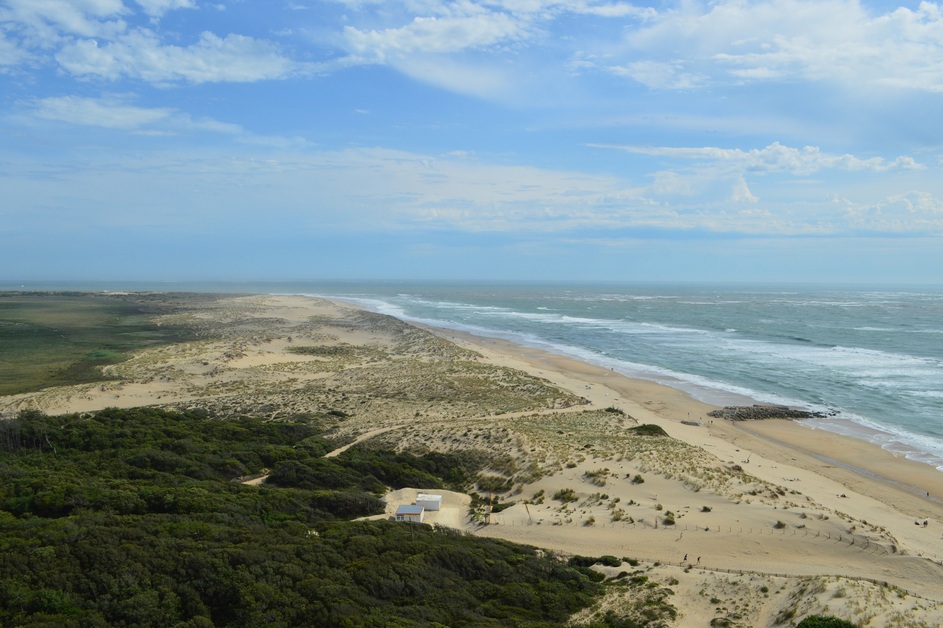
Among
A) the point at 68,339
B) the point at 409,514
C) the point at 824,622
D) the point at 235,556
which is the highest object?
the point at 235,556

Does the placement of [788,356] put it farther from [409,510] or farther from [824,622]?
[824,622]

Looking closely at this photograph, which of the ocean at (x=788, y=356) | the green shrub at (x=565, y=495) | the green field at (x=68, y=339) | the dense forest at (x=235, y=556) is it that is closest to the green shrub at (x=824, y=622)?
the dense forest at (x=235, y=556)

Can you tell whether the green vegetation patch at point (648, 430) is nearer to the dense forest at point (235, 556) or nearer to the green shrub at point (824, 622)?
the dense forest at point (235, 556)

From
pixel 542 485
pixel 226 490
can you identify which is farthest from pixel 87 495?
pixel 542 485

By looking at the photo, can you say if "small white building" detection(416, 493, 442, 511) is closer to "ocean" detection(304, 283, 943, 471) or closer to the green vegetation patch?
the green vegetation patch

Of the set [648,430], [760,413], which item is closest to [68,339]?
[648,430]

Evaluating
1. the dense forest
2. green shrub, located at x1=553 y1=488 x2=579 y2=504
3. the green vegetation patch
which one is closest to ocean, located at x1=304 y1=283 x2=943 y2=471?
the green vegetation patch
